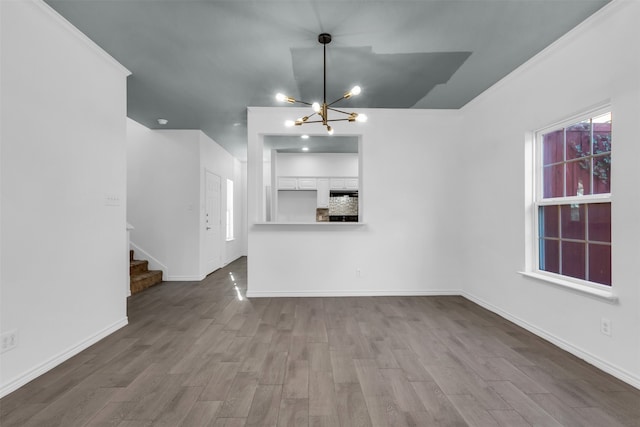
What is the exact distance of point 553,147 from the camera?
9.82ft

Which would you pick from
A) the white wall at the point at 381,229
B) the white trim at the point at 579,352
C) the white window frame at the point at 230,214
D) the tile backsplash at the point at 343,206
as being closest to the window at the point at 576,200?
the white trim at the point at 579,352

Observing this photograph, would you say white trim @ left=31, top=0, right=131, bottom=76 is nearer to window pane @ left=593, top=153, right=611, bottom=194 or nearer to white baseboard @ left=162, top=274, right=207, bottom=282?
white baseboard @ left=162, top=274, right=207, bottom=282

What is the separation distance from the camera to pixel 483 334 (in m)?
3.00

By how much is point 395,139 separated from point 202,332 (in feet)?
11.6

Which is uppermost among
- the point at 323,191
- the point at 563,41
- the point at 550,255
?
the point at 563,41

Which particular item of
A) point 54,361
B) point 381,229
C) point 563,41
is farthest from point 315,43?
point 54,361

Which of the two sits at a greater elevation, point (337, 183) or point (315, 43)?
point (315, 43)

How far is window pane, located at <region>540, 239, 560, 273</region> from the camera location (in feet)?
9.63

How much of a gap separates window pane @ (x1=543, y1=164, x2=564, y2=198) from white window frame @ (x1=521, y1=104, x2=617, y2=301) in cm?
5

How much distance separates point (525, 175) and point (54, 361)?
461cm

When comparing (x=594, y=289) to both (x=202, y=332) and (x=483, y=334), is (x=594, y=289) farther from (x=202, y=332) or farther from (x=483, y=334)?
(x=202, y=332)

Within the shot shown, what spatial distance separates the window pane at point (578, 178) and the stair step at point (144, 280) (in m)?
5.59

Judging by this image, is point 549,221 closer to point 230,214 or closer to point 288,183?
point 288,183

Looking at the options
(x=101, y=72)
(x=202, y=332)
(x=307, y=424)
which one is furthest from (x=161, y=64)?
(x=307, y=424)
